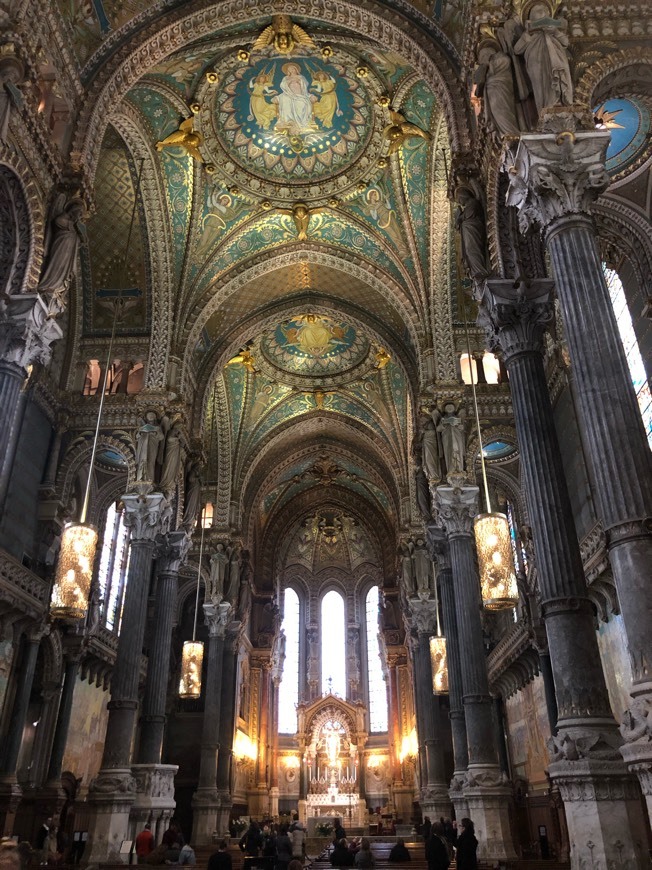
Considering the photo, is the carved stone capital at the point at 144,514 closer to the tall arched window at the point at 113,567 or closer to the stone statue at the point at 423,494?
the tall arched window at the point at 113,567

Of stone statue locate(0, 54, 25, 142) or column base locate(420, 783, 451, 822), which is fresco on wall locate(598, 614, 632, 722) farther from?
stone statue locate(0, 54, 25, 142)

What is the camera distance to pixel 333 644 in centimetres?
3591

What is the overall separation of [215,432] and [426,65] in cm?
1475

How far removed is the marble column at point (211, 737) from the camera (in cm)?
1947

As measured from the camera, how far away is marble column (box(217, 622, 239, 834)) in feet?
70.0

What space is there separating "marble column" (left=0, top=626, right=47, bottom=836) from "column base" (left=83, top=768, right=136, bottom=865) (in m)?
1.65

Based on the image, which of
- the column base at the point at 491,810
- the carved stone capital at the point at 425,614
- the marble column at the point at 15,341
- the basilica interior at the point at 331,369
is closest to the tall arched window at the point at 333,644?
the basilica interior at the point at 331,369

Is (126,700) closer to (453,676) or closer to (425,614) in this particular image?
(453,676)

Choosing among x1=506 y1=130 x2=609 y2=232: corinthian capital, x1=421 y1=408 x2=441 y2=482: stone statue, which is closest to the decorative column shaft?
x1=421 y1=408 x2=441 y2=482: stone statue

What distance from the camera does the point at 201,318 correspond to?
1761 cm

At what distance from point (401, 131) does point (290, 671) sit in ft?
88.4

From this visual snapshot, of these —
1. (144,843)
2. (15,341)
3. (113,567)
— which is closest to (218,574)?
(113,567)

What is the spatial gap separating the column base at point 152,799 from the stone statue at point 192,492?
5.29 meters

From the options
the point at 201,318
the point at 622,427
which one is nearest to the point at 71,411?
the point at 201,318
